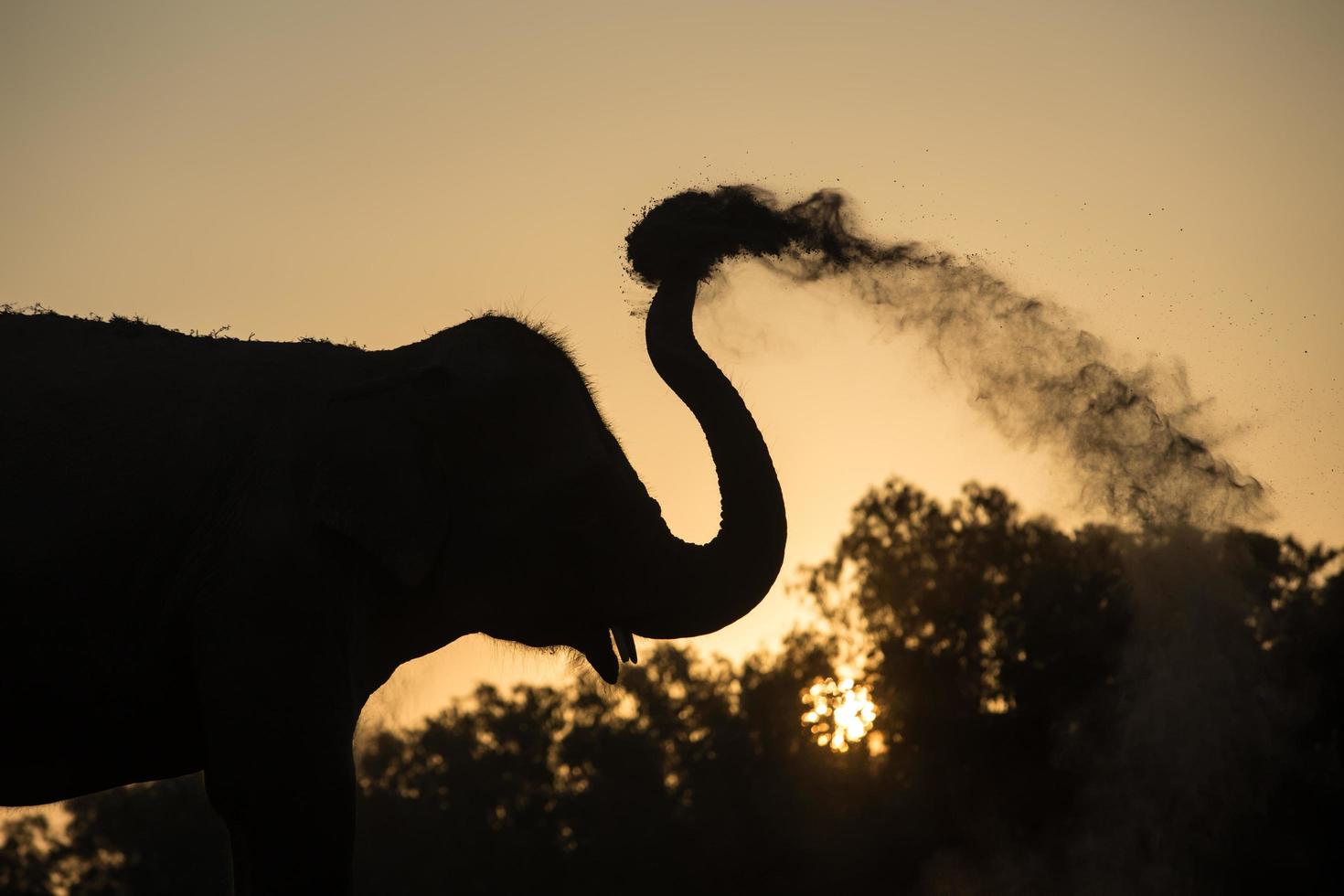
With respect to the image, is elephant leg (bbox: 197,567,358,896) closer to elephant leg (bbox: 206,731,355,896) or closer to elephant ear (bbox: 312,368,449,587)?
elephant leg (bbox: 206,731,355,896)

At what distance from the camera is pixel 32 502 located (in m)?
6.46

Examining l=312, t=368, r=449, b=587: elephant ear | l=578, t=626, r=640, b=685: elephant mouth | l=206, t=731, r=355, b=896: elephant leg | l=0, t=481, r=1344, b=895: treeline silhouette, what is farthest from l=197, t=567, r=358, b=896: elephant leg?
l=0, t=481, r=1344, b=895: treeline silhouette

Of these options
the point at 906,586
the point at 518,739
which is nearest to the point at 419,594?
the point at 906,586

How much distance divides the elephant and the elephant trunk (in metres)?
0.02

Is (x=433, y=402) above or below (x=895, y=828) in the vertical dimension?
below

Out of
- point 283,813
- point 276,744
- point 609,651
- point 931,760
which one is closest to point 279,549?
point 276,744

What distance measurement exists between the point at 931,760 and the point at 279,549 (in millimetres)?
35204

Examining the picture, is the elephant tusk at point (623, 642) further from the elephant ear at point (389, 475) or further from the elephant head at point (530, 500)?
the elephant ear at point (389, 475)

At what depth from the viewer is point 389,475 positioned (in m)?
6.92

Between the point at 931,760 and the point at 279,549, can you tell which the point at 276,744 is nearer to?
the point at 279,549

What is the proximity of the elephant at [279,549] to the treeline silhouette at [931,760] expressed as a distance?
11.3 metres

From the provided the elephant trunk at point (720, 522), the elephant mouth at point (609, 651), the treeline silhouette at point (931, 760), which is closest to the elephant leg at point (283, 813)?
the elephant mouth at point (609, 651)

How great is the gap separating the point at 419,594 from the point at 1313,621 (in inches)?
1000

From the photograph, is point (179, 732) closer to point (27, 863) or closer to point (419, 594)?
point (419, 594)
